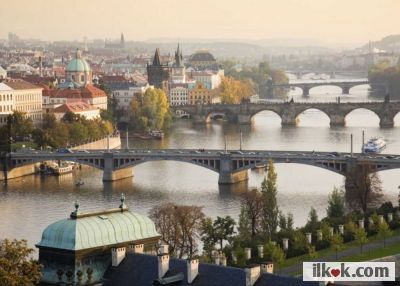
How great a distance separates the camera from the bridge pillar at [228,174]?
47.7 metres

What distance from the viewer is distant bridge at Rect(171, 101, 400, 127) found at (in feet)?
256

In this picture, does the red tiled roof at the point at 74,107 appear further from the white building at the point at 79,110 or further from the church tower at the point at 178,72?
the church tower at the point at 178,72

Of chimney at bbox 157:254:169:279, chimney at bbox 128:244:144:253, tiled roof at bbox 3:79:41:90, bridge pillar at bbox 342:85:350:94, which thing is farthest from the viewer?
bridge pillar at bbox 342:85:350:94

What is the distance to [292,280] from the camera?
60.5 ft

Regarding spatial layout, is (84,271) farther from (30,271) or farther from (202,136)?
(202,136)

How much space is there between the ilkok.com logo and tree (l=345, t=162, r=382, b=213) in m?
16.9

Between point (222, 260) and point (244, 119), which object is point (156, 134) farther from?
point (222, 260)

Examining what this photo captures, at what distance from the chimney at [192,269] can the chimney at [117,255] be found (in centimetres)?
152

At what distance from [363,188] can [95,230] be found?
773 inches

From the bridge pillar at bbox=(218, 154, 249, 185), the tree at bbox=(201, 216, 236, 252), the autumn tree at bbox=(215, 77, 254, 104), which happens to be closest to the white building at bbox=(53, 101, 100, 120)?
the bridge pillar at bbox=(218, 154, 249, 185)

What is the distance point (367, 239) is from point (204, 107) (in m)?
55.2

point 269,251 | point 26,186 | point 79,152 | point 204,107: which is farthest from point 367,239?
point 204,107

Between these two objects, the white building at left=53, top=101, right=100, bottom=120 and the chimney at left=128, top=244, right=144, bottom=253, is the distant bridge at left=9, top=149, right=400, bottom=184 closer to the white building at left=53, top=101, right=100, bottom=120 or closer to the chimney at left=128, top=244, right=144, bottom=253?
the white building at left=53, top=101, right=100, bottom=120

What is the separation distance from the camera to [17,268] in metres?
19.7
